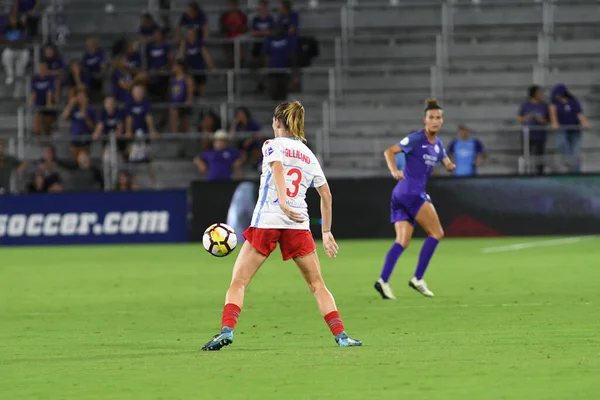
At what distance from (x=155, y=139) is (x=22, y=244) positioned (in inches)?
155

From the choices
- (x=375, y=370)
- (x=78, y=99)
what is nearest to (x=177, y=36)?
(x=78, y=99)

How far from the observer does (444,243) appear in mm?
26766

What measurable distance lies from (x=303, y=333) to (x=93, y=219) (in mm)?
18201

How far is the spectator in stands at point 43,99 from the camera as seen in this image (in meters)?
32.8

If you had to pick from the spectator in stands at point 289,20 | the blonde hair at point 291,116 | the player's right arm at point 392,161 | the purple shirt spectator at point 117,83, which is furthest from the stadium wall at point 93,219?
the blonde hair at point 291,116

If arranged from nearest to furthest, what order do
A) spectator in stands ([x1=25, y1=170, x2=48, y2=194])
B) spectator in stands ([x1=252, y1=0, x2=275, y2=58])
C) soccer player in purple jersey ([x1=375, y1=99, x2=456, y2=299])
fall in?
1. soccer player in purple jersey ([x1=375, y1=99, x2=456, y2=299])
2. spectator in stands ([x1=25, y1=170, x2=48, y2=194])
3. spectator in stands ([x1=252, y1=0, x2=275, y2=58])

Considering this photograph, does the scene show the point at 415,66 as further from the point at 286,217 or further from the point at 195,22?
the point at 286,217

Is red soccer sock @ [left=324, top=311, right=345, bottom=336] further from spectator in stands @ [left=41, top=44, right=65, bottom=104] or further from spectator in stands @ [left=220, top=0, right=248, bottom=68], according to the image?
spectator in stands @ [left=41, top=44, right=65, bottom=104]

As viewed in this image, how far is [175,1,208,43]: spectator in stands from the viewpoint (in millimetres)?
33125

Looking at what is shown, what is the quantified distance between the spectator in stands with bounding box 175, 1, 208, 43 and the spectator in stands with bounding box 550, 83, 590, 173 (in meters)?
8.83

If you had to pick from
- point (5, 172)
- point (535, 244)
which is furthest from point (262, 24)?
point (535, 244)

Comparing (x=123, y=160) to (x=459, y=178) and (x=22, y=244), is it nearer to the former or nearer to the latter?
(x=22, y=244)

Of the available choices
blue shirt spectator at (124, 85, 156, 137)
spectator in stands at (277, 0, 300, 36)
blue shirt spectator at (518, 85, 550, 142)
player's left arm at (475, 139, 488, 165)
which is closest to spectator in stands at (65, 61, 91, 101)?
blue shirt spectator at (124, 85, 156, 137)

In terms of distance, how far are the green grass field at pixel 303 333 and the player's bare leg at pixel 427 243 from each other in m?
0.21
